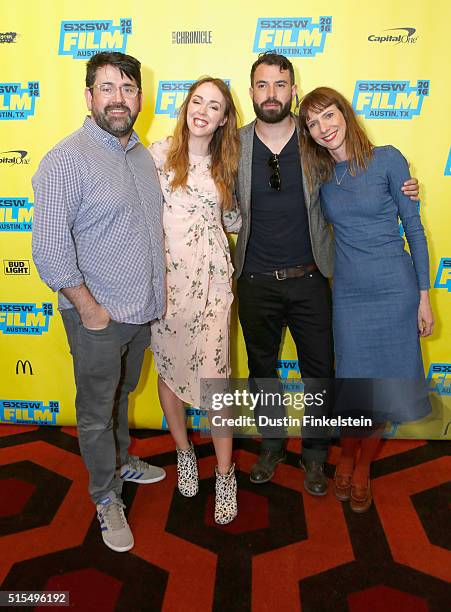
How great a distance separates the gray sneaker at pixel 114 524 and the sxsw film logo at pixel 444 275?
6.68 feet

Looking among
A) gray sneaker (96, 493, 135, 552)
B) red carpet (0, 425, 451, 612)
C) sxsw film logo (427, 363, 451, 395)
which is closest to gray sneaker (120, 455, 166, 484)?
red carpet (0, 425, 451, 612)

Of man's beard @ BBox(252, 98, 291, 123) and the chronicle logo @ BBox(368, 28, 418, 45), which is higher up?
the chronicle logo @ BBox(368, 28, 418, 45)

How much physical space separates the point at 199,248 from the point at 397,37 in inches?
59.4

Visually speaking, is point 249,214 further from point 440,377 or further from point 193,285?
point 440,377

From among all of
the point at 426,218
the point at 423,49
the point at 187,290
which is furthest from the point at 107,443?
the point at 423,49

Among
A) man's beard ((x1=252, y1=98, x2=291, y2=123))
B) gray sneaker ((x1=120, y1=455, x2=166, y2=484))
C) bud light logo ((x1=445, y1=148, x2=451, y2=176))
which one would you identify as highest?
man's beard ((x1=252, y1=98, x2=291, y2=123))

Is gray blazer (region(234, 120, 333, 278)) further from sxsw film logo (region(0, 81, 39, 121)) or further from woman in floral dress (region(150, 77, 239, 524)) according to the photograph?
sxsw film logo (region(0, 81, 39, 121))

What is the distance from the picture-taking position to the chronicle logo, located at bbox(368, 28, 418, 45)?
8.12 ft

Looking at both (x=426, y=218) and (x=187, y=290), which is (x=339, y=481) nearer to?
(x=187, y=290)

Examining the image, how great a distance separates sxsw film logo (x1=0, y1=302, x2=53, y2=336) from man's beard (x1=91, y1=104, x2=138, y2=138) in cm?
135

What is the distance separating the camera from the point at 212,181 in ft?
6.97

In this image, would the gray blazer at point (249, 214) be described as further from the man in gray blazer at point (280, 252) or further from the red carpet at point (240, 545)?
the red carpet at point (240, 545)

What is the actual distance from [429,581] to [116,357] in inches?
58.7

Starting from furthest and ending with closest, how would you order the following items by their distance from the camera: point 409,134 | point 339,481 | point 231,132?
point 409,134
point 339,481
point 231,132
